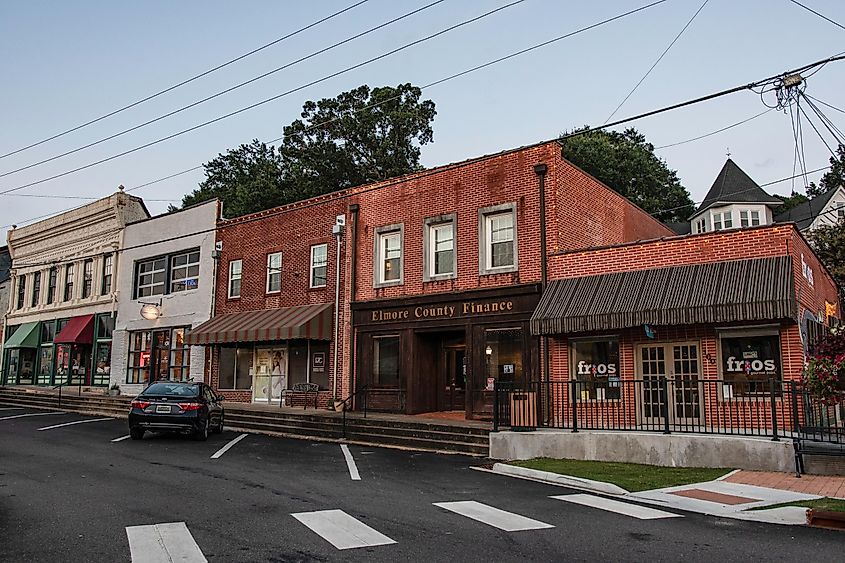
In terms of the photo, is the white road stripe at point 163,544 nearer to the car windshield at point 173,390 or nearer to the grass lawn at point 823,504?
the grass lawn at point 823,504

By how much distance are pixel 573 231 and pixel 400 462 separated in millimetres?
8506

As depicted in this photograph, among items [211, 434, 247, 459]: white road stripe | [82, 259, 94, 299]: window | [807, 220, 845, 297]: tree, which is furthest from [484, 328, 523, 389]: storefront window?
[82, 259, 94, 299]: window

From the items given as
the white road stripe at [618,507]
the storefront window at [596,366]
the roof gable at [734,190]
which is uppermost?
the roof gable at [734,190]

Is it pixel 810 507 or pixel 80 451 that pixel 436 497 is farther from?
pixel 80 451

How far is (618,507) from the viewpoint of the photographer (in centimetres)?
932

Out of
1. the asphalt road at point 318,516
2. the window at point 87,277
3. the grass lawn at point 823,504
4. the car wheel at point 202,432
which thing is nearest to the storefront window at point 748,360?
the grass lawn at point 823,504

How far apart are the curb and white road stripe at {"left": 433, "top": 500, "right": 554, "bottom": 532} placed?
7.81ft

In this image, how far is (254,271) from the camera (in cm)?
2603

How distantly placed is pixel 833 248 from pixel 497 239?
1851 centimetres

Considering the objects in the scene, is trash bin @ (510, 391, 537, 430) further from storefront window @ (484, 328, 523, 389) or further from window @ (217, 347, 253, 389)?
window @ (217, 347, 253, 389)

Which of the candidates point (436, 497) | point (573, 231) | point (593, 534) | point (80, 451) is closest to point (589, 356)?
point (573, 231)

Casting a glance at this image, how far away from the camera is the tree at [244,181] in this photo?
148ft

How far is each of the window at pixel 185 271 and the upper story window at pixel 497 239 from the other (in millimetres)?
13236

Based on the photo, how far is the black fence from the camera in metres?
13.7
